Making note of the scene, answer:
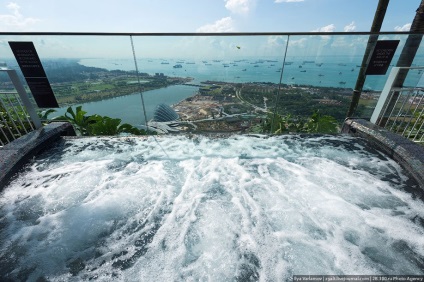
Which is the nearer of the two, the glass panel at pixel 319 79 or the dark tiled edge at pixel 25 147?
the dark tiled edge at pixel 25 147

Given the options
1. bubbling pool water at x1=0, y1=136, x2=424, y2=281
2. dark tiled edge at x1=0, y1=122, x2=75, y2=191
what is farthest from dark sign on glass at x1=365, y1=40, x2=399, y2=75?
dark tiled edge at x1=0, y1=122, x2=75, y2=191

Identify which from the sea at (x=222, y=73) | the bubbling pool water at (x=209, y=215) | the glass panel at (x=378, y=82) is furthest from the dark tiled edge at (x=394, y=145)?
the sea at (x=222, y=73)

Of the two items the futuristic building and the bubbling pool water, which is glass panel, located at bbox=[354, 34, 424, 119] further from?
the futuristic building

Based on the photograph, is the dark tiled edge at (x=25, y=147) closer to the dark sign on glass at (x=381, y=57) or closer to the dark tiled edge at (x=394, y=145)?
the dark tiled edge at (x=394, y=145)

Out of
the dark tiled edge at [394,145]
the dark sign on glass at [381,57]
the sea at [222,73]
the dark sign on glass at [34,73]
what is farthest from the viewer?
the sea at [222,73]

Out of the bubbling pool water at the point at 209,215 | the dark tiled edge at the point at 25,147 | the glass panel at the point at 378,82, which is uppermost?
the glass panel at the point at 378,82

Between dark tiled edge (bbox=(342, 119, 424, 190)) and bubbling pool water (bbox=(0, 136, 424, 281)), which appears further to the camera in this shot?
dark tiled edge (bbox=(342, 119, 424, 190))

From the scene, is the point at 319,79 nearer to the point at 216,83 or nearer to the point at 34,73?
the point at 216,83
